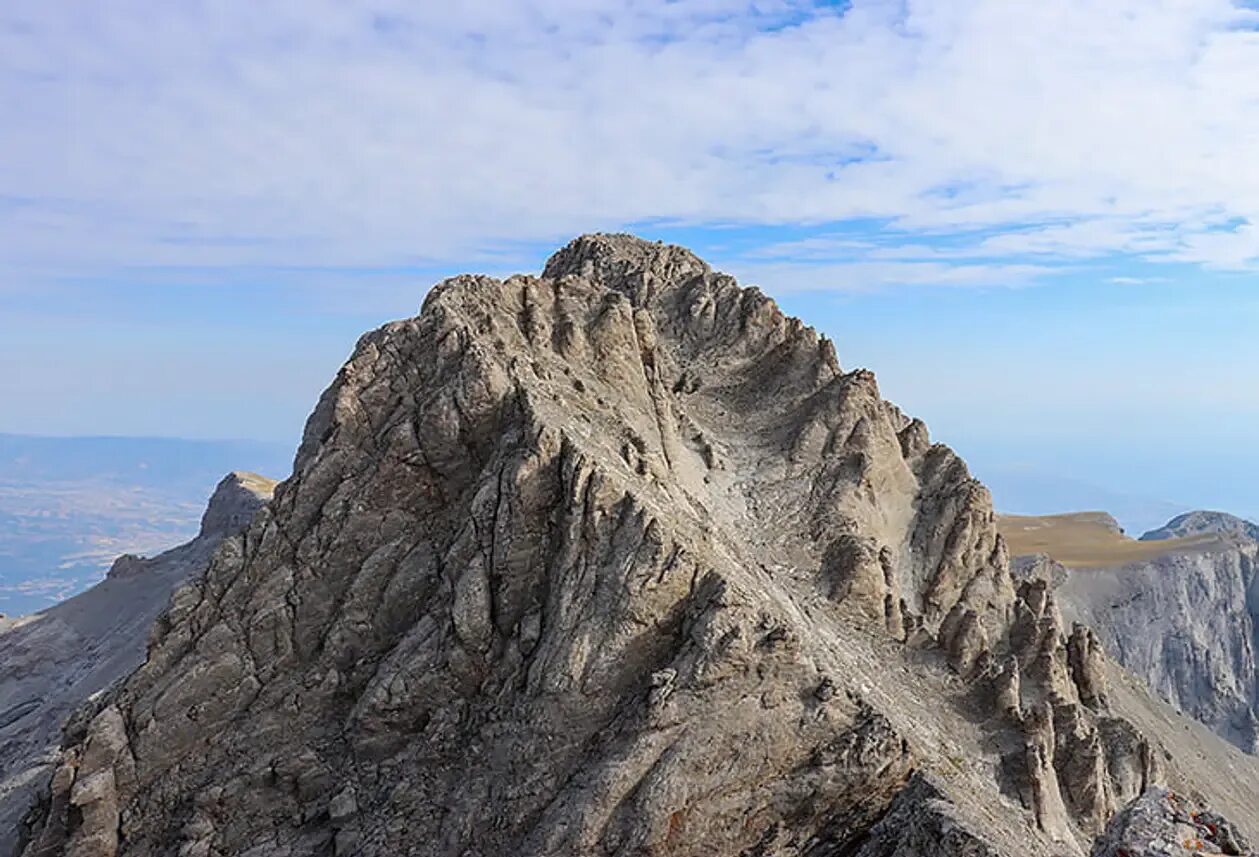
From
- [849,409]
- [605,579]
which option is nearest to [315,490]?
[605,579]

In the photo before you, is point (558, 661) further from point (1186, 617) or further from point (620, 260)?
point (1186, 617)

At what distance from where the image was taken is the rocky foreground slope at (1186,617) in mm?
90812

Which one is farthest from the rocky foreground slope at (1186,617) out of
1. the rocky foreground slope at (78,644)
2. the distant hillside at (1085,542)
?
the rocky foreground slope at (78,644)

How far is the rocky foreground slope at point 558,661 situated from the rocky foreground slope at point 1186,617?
196 feet

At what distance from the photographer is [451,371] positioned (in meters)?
30.0

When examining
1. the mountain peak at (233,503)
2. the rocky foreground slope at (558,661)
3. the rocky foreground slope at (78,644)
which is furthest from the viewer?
the mountain peak at (233,503)

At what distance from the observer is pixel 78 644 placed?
7212 cm

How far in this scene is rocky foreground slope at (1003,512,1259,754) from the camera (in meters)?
90.8

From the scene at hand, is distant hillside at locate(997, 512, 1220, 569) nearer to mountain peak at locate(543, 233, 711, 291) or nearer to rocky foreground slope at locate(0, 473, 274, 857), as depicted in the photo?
mountain peak at locate(543, 233, 711, 291)

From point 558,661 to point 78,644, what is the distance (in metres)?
64.4

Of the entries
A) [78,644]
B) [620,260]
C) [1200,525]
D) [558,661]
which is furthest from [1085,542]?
[558,661]

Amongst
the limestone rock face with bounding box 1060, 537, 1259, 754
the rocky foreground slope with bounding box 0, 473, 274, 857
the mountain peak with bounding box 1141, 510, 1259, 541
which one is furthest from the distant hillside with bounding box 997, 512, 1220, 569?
the rocky foreground slope with bounding box 0, 473, 274, 857

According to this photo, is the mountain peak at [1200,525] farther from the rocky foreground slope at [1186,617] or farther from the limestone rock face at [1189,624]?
the limestone rock face at [1189,624]

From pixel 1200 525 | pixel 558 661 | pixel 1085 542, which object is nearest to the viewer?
pixel 558 661
